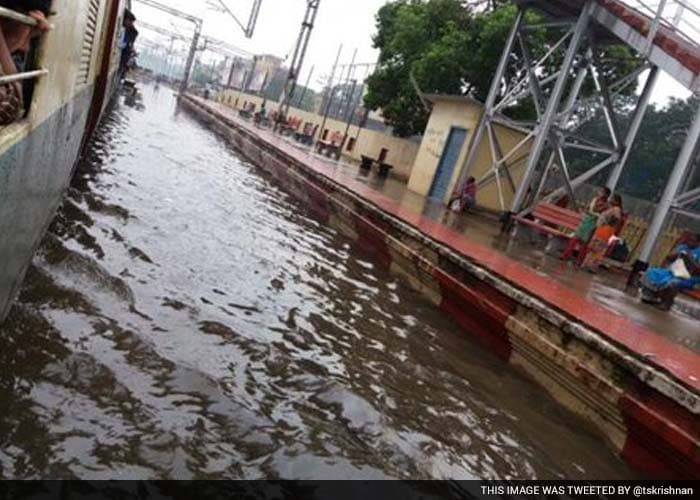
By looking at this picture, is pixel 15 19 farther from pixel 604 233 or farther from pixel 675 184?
pixel 604 233

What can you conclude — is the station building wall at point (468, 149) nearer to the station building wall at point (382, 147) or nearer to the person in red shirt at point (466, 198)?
the person in red shirt at point (466, 198)

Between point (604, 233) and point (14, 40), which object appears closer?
point (14, 40)

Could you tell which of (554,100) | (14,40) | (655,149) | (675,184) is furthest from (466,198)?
(655,149)

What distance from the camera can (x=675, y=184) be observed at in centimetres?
880

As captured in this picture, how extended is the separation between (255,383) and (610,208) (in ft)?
25.8

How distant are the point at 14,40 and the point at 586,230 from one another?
902 cm

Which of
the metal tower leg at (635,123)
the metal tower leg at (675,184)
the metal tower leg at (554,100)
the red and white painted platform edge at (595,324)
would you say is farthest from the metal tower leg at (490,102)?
the red and white painted platform edge at (595,324)

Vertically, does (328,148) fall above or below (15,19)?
below

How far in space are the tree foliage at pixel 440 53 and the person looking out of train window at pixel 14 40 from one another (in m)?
18.1

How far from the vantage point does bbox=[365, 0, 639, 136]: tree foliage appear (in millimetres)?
19703

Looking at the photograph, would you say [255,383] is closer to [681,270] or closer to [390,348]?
[390,348]

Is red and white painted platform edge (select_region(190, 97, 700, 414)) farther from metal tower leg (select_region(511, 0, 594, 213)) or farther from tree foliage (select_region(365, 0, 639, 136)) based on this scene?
tree foliage (select_region(365, 0, 639, 136))

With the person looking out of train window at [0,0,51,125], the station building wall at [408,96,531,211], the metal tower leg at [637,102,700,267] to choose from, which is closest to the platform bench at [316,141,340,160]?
the station building wall at [408,96,531,211]

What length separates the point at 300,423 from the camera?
11.4ft
